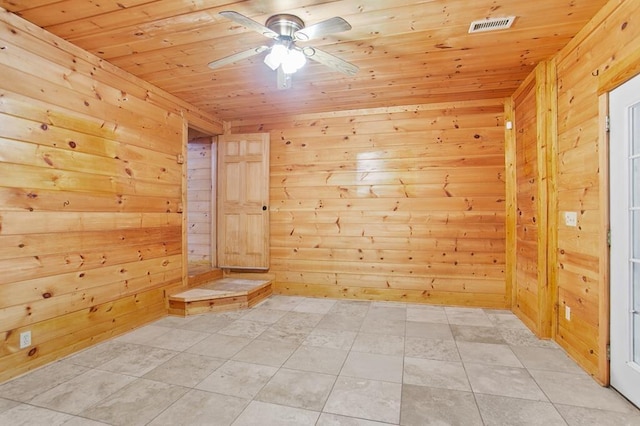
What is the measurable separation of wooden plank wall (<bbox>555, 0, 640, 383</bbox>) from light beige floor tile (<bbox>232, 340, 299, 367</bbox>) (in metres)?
2.29

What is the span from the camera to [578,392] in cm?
205

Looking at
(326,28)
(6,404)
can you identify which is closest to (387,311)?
(326,28)

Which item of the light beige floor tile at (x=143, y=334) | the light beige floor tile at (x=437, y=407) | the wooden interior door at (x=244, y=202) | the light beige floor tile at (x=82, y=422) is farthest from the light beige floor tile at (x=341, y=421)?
the wooden interior door at (x=244, y=202)

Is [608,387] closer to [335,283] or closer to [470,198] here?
[470,198]

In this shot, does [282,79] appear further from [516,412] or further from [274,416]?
[516,412]

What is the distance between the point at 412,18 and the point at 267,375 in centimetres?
284

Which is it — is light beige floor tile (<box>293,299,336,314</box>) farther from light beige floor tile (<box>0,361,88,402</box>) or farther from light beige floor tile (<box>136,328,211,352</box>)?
light beige floor tile (<box>0,361,88,402</box>)

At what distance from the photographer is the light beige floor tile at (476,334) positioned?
2924 mm

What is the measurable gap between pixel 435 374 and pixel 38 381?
2.86 m

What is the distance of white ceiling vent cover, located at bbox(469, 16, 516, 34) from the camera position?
229 centimetres

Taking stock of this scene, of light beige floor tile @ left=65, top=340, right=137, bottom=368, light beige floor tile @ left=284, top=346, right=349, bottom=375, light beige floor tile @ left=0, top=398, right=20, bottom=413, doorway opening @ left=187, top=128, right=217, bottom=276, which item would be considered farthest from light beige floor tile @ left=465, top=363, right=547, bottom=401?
doorway opening @ left=187, top=128, right=217, bottom=276

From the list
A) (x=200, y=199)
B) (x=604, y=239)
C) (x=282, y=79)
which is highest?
(x=282, y=79)

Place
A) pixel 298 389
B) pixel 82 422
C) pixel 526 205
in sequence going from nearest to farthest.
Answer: pixel 82 422, pixel 298 389, pixel 526 205

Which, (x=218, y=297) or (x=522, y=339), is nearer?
(x=522, y=339)
